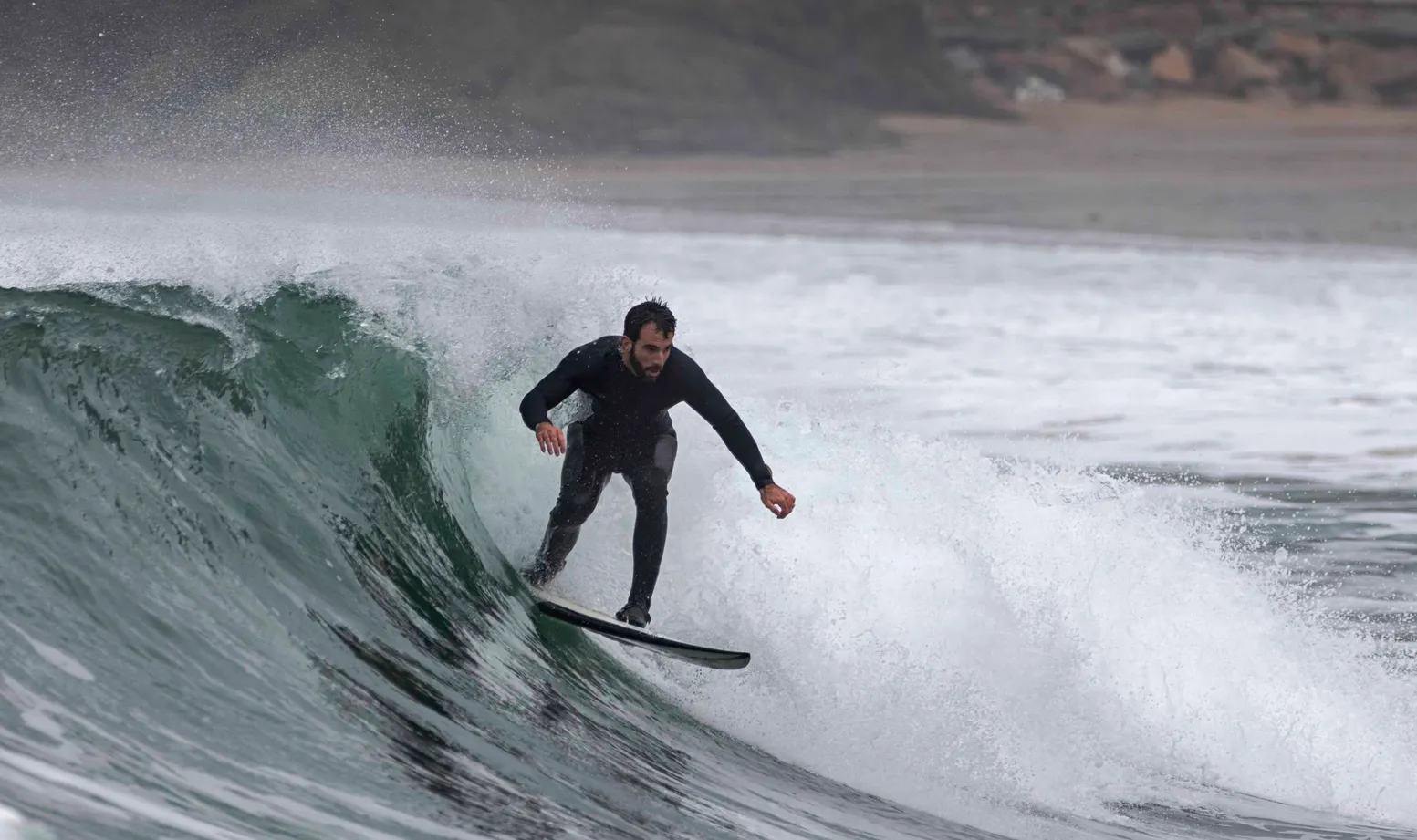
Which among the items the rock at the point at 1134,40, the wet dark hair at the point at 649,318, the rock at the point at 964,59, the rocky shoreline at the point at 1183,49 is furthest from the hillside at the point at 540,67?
the wet dark hair at the point at 649,318

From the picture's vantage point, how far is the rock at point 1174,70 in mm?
63844

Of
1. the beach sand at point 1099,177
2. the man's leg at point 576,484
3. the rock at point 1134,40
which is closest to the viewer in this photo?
the man's leg at point 576,484

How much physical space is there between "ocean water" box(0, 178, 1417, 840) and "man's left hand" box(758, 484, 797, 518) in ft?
2.73

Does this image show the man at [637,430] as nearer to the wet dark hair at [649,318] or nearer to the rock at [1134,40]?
the wet dark hair at [649,318]

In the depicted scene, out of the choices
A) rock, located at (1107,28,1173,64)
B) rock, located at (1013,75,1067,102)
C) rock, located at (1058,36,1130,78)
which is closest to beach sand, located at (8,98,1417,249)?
rock, located at (1013,75,1067,102)

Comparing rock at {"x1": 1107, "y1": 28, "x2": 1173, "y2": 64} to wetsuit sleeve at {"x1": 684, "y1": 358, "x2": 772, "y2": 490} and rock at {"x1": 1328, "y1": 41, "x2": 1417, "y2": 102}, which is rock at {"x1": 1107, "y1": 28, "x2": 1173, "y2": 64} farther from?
wetsuit sleeve at {"x1": 684, "y1": 358, "x2": 772, "y2": 490}

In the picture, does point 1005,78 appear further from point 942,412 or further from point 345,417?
point 345,417

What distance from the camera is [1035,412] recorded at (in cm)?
1582

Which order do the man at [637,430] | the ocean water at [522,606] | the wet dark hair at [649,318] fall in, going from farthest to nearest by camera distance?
the man at [637,430] → the wet dark hair at [649,318] → the ocean water at [522,606]

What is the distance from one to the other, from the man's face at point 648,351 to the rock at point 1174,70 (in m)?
62.2

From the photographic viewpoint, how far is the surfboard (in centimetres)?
555

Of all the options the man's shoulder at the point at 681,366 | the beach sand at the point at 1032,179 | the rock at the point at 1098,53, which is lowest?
the man's shoulder at the point at 681,366

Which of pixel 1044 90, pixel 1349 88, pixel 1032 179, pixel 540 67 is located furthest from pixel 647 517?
pixel 1349 88

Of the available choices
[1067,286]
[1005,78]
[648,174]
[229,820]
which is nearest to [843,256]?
[1067,286]
